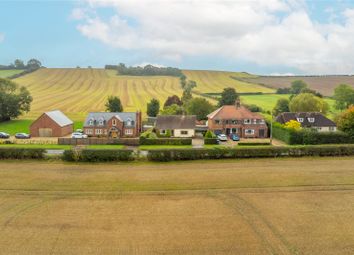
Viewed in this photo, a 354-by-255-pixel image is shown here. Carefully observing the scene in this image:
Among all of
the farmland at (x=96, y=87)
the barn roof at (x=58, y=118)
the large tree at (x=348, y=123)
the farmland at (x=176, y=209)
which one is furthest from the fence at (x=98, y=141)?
the large tree at (x=348, y=123)

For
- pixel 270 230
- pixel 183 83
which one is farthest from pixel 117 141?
pixel 183 83

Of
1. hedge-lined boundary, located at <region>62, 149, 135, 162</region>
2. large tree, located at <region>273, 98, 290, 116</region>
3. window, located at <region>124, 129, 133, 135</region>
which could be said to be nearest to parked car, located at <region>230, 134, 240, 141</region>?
window, located at <region>124, 129, 133, 135</region>

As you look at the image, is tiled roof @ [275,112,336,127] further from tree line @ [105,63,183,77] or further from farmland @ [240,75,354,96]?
tree line @ [105,63,183,77]

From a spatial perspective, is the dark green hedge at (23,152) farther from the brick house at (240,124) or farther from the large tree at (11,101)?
the large tree at (11,101)

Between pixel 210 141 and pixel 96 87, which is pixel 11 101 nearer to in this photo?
pixel 210 141

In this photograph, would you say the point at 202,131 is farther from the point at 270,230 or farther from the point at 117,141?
the point at 270,230

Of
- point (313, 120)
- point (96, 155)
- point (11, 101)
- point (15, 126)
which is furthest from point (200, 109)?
point (96, 155)
